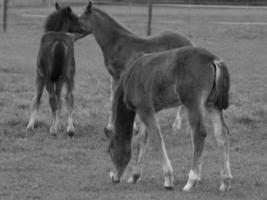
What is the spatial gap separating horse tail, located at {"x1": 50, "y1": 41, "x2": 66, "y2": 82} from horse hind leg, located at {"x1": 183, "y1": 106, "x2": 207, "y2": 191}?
4.25 m

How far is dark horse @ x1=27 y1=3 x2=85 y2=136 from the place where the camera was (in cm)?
1148

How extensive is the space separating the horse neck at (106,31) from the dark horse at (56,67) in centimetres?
28

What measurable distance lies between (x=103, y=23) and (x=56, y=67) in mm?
1126

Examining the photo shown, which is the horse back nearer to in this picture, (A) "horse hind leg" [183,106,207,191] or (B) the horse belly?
(B) the horse belly

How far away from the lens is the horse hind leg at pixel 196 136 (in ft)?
25.1

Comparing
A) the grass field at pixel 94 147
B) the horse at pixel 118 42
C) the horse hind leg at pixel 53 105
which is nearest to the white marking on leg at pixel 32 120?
the grass field at pixel 94 147

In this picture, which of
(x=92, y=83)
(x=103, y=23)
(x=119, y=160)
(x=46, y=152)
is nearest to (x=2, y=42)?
(x=92, y=83)

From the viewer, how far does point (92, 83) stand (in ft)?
55.7

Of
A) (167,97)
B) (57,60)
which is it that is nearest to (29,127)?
(57,60)

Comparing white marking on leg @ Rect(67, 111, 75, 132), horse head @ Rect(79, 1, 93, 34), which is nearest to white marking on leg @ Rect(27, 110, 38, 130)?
white marking on leg @ Rect(67, 111, 75, 132)

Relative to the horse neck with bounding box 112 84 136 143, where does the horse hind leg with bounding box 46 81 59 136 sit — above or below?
below

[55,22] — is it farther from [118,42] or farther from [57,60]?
[118,42]

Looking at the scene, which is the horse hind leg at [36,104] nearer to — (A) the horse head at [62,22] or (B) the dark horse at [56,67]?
(B) the dark horse at [56,67]

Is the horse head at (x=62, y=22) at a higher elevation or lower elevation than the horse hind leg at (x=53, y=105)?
higher
